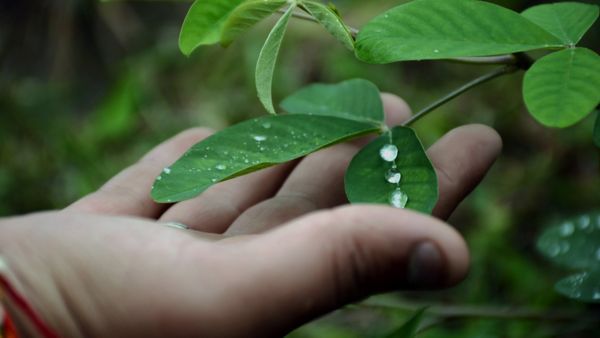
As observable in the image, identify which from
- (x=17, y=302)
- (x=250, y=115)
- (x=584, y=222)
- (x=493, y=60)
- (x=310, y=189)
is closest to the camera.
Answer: (x=17, y=302)

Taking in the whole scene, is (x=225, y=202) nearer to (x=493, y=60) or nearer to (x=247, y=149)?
(x=247, y=149)

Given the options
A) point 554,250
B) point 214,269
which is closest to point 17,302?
point 214,269

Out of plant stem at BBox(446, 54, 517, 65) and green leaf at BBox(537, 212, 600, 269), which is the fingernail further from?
green leaf at BBox(537, 212, 600, 269)

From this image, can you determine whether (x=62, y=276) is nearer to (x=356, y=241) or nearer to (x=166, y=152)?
(x=356, y=241)

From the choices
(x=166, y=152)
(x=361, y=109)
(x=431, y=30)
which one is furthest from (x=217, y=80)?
(x=431, y=30)

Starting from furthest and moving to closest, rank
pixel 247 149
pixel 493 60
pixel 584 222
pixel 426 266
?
pixel 584 222
pixel 493 60
pixel 247 149
pixel 426 266

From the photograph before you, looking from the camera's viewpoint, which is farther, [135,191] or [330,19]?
[135,191]
